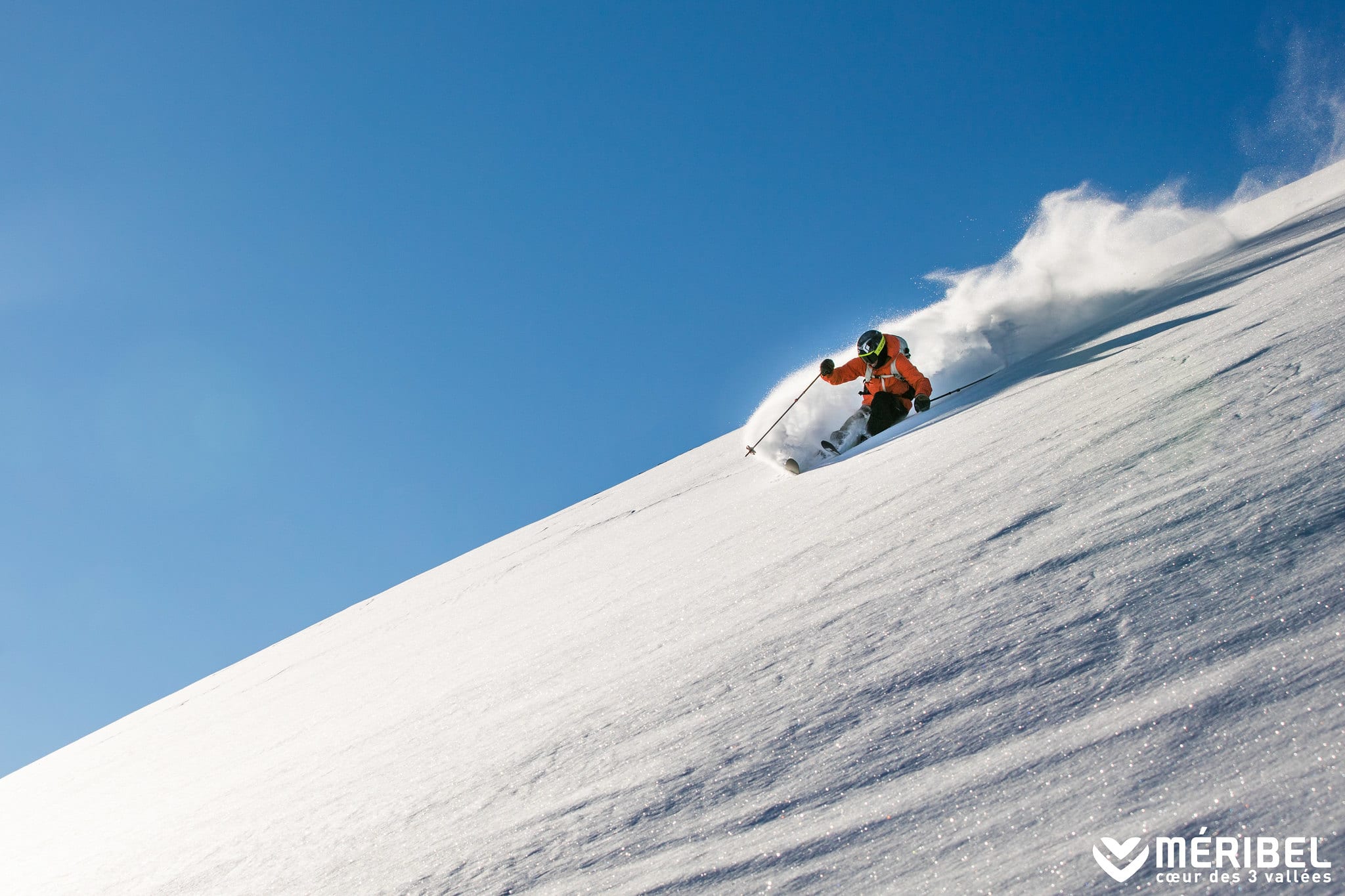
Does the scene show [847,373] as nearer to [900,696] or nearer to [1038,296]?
[1038,296]

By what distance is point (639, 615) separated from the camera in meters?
3.90

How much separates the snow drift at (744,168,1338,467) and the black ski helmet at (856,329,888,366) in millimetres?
1237

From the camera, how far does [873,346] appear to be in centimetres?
810

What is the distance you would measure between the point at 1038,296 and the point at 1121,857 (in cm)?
1035

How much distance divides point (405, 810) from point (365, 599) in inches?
496

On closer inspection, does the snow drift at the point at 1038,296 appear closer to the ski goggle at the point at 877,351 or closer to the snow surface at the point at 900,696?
the ski goggle at the point at 877,351

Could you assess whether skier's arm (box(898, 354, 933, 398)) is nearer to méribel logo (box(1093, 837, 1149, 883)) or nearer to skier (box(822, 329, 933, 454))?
skier (box(822, 329, 933, 454))

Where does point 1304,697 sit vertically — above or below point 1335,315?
below

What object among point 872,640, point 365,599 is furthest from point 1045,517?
point 365,599

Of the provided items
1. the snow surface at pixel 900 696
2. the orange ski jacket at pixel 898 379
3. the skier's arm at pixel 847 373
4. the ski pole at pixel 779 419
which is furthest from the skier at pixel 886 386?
the snow surface at pixel 900 696

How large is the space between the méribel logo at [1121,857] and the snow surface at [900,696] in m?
0.02

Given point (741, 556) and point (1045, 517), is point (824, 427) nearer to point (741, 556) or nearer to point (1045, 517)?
point (741, 556)

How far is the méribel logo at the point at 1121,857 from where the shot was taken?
4.41 feet

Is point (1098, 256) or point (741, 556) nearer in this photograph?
point (741, 556)
